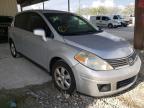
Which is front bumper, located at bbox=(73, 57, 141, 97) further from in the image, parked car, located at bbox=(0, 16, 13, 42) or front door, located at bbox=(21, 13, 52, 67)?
parked car, located at bbox=(0, 16, 13, 42)

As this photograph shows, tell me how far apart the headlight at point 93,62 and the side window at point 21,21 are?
256cm

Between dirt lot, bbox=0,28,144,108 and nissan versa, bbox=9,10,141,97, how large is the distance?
20 centimetres

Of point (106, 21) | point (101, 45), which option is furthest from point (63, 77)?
point (106, 21)

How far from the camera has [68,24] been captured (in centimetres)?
549

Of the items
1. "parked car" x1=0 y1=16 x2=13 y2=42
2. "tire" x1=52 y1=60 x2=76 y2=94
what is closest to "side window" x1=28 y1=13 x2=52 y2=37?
"tire" x1=52 y1=60 x2=76 y2=94

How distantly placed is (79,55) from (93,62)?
29cm

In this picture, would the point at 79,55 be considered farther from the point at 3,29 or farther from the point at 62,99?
the point at 3,29

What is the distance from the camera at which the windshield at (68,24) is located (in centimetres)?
520

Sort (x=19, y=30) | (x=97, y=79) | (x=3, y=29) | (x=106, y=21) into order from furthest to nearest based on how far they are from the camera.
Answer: (x=106, y=21) < (x=3, y=29) < (x=19, y=30) < (x=97, y=79)

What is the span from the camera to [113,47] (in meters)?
4.55

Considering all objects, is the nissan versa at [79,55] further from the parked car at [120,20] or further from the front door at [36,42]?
the parked car at [120,20]

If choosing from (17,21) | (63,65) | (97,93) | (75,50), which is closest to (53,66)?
(63,65)

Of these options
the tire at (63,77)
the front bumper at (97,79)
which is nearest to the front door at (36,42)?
the tire at (63,77)

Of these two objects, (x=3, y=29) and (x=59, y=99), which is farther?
(x=3, y=29)
